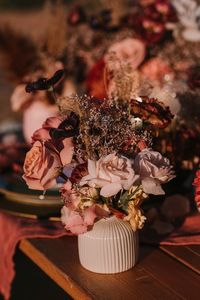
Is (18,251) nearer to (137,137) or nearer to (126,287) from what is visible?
(126,287)

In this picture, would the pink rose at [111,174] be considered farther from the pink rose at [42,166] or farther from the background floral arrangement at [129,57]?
the background floral arrangement at [129,57]

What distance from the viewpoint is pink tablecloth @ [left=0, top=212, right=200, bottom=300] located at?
172cm

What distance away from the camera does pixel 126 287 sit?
1.46 metres

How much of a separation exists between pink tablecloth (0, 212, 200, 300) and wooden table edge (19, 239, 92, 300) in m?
0.04

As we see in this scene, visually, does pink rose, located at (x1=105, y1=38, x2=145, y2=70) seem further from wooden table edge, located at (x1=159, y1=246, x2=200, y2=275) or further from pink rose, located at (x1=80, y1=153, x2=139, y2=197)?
pink rose, located at (x1=80, y1=153, x2=139, y2=197)

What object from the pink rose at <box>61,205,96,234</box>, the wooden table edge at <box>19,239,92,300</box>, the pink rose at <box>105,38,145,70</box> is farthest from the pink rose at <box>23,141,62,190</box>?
the pink rose at <box>105,38,145,70</box>

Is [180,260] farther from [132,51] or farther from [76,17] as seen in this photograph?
[76,17]

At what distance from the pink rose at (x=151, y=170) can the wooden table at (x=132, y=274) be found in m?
0.25

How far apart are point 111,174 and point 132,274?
1.07 ft

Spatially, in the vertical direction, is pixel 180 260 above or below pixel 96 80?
below

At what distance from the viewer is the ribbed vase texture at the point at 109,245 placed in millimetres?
1474

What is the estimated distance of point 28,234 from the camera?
1.78 meters

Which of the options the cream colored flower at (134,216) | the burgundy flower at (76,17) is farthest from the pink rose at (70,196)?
the burgundy flower at (76,17)

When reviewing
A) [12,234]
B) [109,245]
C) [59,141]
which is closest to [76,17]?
[12,234]
